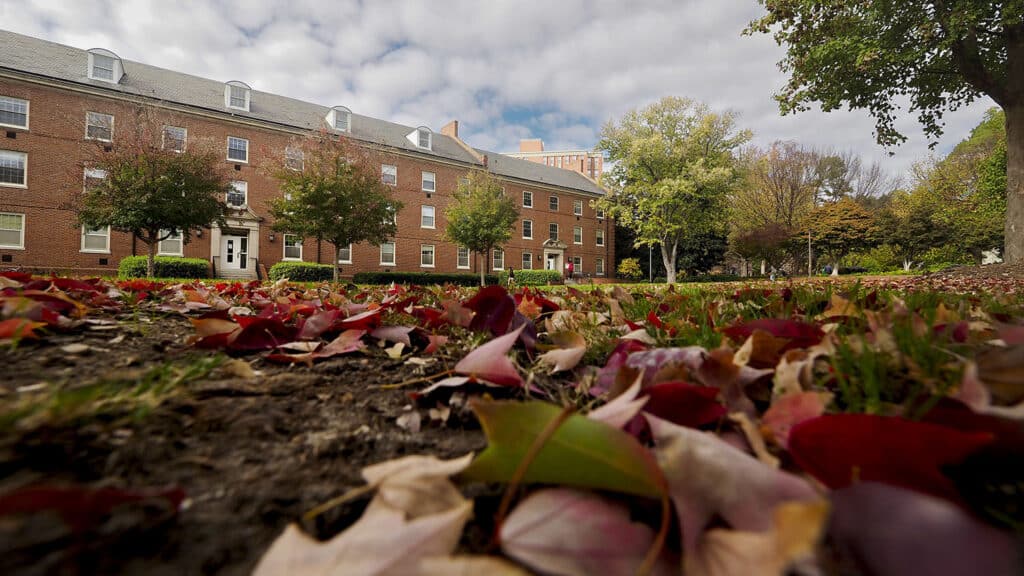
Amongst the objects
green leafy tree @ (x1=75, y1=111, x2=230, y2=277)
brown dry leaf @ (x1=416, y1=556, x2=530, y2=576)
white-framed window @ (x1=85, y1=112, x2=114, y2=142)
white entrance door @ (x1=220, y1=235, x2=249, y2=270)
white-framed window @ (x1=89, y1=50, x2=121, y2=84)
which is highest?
white-framed window @ (x1=89, y1=50, x2=121, y2=84)

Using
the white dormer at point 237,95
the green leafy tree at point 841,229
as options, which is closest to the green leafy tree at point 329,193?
the white dormer at point 237,95

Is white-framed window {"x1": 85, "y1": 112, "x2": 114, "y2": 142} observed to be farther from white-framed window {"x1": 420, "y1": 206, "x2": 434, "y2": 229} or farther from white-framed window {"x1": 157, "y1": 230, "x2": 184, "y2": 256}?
white-framed window {"x1": 420, "y1": 206, "x2": 434, "y2": 229}

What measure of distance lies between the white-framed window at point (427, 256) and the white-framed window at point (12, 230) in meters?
17.3

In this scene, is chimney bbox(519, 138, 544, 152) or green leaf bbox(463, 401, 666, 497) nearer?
green leaf bbox(463, 401, 666, 497)

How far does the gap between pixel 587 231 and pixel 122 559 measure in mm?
36923

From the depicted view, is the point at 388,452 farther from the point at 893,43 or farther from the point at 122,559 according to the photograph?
the point at 893,43

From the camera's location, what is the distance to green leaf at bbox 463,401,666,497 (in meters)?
0.46

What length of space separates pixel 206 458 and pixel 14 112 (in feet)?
88.6

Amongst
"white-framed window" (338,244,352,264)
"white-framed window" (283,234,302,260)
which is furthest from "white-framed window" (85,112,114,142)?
"white-framed window" (338,244,352,264)

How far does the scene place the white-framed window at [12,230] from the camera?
17.0m

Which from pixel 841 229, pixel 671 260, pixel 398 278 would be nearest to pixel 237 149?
pixel 398 278

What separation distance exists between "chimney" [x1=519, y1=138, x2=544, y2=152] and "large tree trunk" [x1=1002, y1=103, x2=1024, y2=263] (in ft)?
202

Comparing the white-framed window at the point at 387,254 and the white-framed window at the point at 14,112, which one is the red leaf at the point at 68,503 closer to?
the white-framed window at the point at 387,254

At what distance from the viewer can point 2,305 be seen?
112cm
